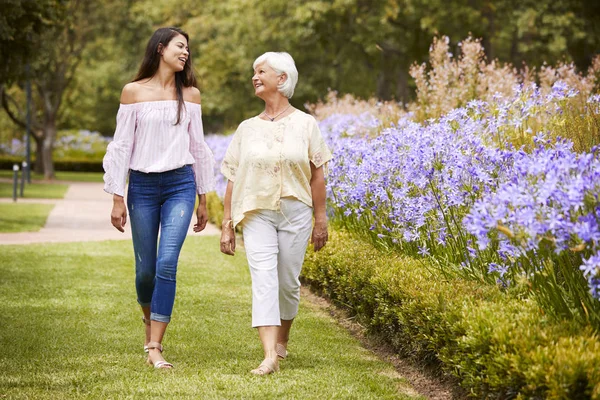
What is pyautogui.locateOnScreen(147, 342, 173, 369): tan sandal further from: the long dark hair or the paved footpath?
the paved footpath

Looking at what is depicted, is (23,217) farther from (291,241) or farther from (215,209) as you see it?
(291,241)

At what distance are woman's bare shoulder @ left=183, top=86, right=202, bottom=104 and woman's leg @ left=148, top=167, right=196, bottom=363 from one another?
0.46 m

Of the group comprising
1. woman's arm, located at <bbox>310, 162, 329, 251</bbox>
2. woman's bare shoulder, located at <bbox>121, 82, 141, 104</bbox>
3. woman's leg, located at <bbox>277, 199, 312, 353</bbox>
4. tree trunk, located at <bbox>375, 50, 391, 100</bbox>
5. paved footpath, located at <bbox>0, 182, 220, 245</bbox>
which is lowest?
paved footpath, located at <bbox>0, 182, 220, 245</bbox>

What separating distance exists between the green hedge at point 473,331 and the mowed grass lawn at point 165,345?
0.33 m

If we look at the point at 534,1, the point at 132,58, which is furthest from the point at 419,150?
the point at 132,58

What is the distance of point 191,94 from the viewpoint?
610cm

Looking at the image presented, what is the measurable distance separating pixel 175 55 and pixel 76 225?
11.9 metres

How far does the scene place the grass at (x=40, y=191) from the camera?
26.4 metres

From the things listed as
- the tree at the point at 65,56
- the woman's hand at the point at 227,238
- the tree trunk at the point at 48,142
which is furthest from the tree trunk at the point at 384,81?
the woman's hand at the point at 227,238

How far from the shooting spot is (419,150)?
271 inches

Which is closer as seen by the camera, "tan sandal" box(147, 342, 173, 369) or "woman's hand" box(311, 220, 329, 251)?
"tan sandal" box(147, 342, 173, 369)

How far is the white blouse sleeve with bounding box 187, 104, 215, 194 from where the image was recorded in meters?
6.07

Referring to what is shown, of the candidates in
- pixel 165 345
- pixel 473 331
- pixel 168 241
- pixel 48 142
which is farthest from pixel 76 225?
pixel 48 142

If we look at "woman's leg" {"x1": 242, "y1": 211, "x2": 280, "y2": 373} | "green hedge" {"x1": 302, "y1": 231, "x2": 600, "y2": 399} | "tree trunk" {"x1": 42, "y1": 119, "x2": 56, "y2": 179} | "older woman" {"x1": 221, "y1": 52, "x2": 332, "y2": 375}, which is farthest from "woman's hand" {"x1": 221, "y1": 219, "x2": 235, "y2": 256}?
"tree trunk" {"x1": 42, "y1": 119, "x2": 56, "y2": 179}
